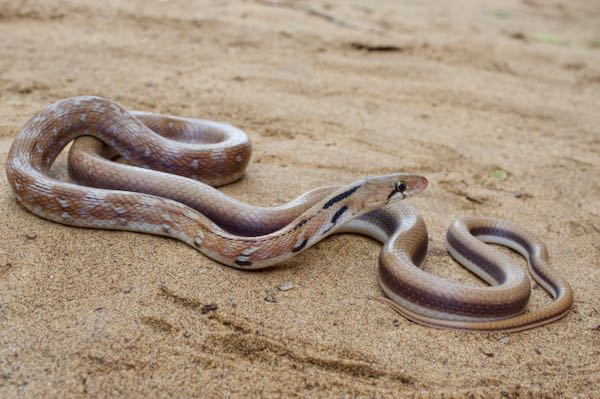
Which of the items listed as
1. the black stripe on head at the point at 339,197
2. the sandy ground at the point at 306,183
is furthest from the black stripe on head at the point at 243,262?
the black stripe on head at the point at 339,197

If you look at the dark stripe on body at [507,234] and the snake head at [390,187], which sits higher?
the snake head at [390,187]

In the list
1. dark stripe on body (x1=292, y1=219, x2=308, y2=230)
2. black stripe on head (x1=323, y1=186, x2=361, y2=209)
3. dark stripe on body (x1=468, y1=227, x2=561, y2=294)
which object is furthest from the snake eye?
dark stripe on body (x1=468, y1=227, x2=561, y2=294)

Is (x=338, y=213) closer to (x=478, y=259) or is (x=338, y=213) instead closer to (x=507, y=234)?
(x=478, y=259)

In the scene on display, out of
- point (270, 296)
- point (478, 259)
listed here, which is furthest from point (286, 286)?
point (478, 259)

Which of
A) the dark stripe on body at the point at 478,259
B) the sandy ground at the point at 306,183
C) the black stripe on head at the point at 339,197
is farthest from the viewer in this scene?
the dark stripe on body at the point at 478,259

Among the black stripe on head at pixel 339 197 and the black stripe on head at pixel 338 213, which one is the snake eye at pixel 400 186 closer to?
the black stripe on head at pixel 339 197
